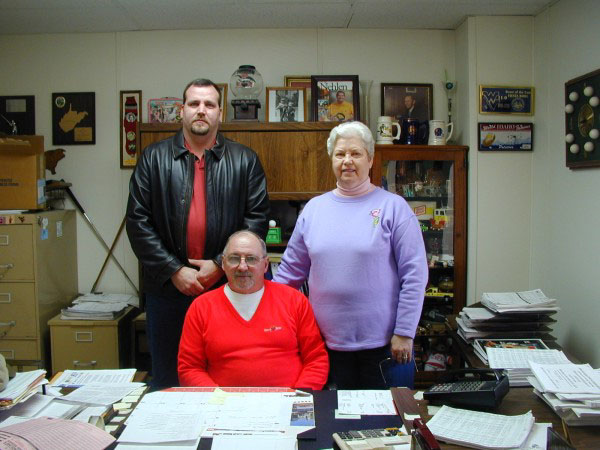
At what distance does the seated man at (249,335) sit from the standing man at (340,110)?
1.55 meters

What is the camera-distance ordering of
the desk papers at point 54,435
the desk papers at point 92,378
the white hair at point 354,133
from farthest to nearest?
the white hair at point 354,133 < the desk papers at point 92,378 < the desk papers at point 54,435

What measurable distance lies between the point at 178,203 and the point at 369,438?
1.26 metres

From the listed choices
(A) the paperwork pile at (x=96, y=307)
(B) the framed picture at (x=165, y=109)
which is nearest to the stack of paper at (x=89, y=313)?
(A) the paperwork pile at (x=96, y=307)

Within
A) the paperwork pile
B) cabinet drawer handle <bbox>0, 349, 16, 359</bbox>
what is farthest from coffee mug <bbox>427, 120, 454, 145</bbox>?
cabinet drawer handle <bbox>0, 349, 16, 359</bbox>

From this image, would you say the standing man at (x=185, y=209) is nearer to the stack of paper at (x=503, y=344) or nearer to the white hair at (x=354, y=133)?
the white hair at (x=354, y=133)

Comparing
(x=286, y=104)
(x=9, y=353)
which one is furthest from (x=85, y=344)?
(x=286, y=104)

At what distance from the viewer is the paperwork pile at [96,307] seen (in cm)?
295

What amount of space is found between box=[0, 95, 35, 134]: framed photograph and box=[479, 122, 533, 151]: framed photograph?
287 cm

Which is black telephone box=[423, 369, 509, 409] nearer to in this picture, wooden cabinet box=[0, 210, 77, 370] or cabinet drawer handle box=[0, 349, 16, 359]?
wooden cabinet box=[0, 210, 77, 370]

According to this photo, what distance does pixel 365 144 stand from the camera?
178 cm

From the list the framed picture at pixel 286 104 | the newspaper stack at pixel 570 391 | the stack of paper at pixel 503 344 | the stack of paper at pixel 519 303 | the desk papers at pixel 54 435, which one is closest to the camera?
the desk papers at pixel 54 435

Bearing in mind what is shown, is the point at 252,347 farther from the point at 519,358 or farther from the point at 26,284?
the point at 26,284

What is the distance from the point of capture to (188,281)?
1.96 m

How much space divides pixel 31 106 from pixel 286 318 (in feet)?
8.52
